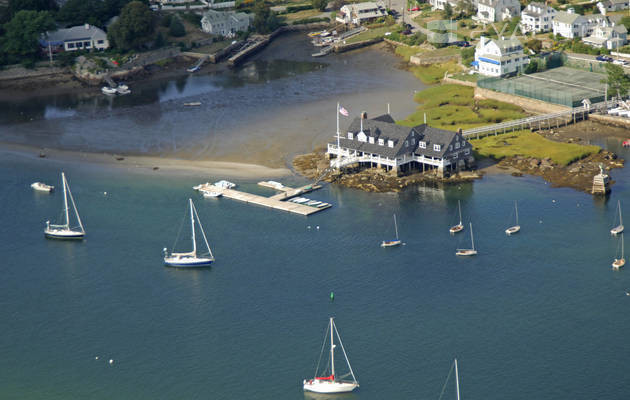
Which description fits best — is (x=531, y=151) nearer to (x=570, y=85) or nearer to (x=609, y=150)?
(x=609, y=150)

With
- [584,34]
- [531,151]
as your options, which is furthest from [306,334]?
[584,34]

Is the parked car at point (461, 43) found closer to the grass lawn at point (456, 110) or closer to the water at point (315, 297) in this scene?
the grass lawn at point (456, 110)

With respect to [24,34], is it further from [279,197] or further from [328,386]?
[328,386]

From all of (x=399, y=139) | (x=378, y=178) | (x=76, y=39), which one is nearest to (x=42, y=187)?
(x=378, y=178)

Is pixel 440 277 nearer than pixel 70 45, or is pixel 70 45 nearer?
pixel 440 277

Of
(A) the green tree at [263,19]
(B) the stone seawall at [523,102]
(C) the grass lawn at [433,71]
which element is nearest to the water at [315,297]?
(B) the stone seawall at [523,102]

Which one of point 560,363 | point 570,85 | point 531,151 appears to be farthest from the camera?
point 570,85

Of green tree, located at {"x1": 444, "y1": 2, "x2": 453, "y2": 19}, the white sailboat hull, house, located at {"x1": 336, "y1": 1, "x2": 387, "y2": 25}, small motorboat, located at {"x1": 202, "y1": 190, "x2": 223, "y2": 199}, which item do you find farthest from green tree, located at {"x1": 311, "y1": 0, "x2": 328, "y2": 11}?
the white sailboat hull
